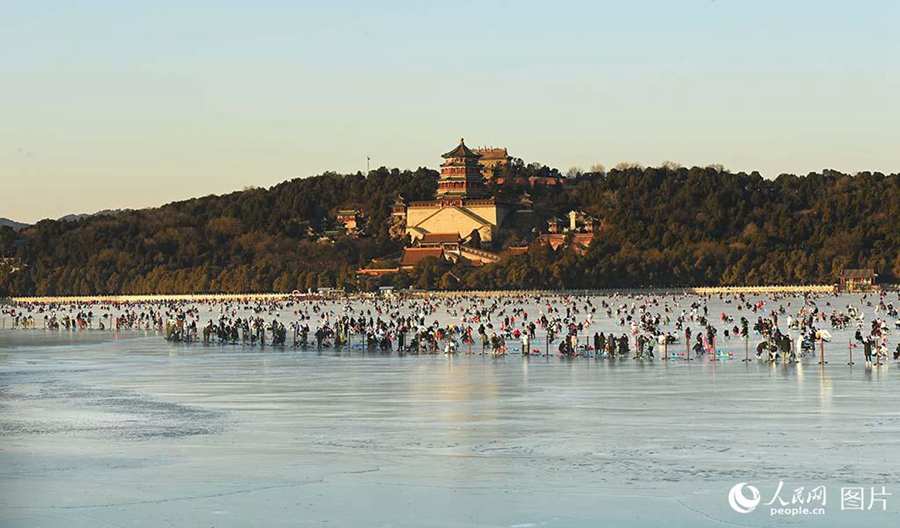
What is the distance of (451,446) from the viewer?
78.6 feet

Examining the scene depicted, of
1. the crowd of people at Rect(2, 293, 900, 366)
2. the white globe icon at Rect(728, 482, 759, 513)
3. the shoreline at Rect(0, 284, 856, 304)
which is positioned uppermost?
the shoreline at Rect(0, 284, 856, 304)

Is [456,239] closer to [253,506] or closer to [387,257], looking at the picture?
[387,257]

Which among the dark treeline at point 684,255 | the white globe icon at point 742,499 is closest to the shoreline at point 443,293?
the dark treeline at point 684,255

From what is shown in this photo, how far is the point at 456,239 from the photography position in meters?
191

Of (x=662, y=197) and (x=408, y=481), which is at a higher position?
(x=662, y=197)

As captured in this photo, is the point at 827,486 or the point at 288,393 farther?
the point at 288,393

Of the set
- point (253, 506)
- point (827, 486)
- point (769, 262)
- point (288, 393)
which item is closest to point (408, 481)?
point (253, 506)

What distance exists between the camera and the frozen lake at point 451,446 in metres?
18.5

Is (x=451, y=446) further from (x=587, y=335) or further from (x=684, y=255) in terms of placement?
(x=684, y=255)

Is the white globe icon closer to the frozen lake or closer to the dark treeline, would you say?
the frozen lake

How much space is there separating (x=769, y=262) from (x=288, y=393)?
136 m

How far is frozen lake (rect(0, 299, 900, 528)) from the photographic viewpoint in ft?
60.6

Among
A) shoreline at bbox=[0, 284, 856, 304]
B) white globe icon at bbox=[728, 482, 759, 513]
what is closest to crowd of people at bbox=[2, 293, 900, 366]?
white globe icon at bbox=[728, 482, 759, 513]

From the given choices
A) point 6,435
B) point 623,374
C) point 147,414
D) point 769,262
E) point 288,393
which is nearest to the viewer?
point 6,435
